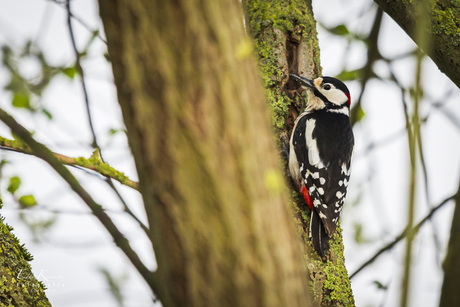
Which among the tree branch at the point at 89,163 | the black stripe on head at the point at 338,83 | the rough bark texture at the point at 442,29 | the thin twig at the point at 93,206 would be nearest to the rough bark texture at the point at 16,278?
the tree branch at the point at 89,163

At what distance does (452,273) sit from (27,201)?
6.61ft

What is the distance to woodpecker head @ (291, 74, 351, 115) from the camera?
2.72 metres

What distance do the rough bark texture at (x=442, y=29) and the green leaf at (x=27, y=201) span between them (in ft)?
7.11

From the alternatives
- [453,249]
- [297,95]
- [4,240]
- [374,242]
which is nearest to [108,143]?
[4,240]

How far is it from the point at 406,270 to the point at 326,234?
5.04 feet

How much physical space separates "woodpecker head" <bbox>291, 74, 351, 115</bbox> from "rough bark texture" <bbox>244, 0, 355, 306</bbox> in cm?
6

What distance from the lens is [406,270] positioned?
0.73 metres

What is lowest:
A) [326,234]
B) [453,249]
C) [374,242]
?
[453,249]

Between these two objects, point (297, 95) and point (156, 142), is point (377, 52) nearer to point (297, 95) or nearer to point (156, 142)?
point (297, 95)

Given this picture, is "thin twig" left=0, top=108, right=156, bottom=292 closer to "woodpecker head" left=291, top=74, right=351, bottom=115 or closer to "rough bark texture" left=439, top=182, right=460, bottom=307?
"rough bark texture" left=439, top=182, right=460, bottom=307

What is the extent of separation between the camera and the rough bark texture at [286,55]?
2.42 meters

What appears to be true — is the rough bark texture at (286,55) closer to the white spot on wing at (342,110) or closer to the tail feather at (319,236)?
the tail feather at (319,236)

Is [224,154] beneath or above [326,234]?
beneath

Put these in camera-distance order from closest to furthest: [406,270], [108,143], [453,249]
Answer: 1. [406,270]
2. [453,249]
3. [108,143]
